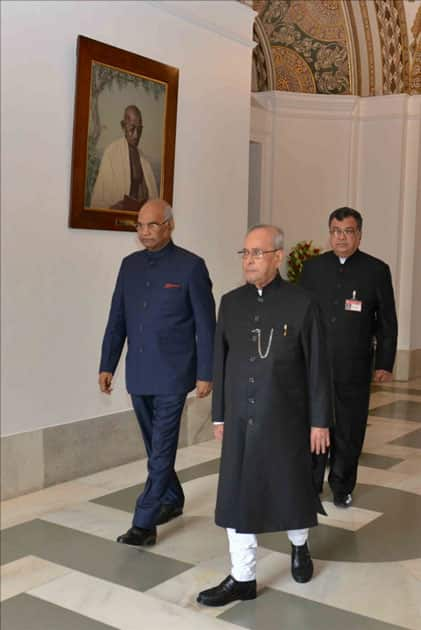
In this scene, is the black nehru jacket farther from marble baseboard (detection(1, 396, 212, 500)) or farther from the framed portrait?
marble baseboard (detection(1, 396, 212, 500))

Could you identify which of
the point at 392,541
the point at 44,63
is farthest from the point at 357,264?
the point at 44,63

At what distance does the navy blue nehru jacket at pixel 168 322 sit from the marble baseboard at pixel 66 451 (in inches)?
48.2

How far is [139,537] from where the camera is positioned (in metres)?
4.54

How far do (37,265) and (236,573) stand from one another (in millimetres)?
2636

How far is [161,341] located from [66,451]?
1640 mm

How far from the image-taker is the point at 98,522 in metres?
4.98

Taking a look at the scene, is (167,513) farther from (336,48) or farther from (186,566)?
(336,48)

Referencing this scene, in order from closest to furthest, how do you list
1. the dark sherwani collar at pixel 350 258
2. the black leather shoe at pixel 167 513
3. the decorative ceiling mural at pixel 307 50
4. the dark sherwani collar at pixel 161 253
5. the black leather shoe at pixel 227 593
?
the black leather shoe at pixel 227 593 < the dark sherwani collar at pixel 161 253 < the black leather shoe at pixel 167 513 < the dark sherwani collar at pixel 350 258 < the decorative ceiling mural at pixel 307 50

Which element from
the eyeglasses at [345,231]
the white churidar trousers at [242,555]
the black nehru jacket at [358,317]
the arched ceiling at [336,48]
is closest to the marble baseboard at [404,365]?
the arched ceiling at [336,48]

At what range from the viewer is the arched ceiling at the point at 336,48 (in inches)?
440

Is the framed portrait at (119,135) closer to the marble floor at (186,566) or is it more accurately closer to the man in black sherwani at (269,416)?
the marble floor at (186,566)

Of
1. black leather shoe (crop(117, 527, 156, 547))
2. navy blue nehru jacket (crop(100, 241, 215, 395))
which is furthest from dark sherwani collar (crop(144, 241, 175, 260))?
black leather shoe (crop(117, 527, 156, 547))

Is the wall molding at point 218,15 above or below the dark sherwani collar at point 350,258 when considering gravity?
above

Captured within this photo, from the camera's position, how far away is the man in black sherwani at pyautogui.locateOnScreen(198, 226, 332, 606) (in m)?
3.76
